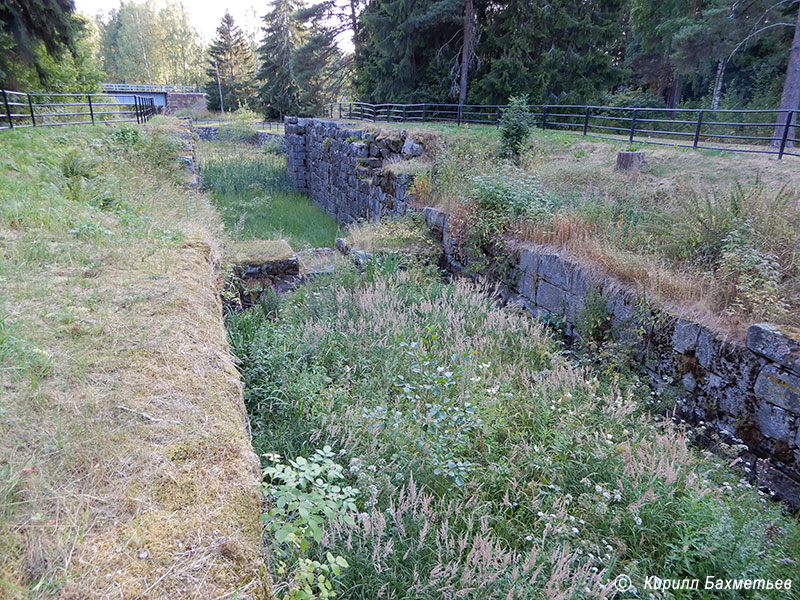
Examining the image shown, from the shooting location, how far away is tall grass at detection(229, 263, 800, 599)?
2539 millimetres

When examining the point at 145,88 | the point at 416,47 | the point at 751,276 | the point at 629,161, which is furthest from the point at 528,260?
the point at 145,88

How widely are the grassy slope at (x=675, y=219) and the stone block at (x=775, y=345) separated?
0.28 meters

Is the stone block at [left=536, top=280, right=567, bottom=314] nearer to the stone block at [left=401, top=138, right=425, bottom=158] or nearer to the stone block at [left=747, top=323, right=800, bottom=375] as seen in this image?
the stone block at [left=747, top=323, right=800, bottom=375]

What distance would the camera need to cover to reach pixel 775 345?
3910mm

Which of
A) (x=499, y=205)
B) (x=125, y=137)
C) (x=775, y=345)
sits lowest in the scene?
(x=775, y=345)

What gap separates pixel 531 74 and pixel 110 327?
20375 millimetres

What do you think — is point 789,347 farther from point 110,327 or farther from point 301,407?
point 110,327

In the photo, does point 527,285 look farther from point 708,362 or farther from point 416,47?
point 416,47

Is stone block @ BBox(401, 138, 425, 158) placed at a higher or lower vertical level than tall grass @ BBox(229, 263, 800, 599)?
higher

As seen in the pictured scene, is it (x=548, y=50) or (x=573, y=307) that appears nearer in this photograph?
(x=573, y=307)

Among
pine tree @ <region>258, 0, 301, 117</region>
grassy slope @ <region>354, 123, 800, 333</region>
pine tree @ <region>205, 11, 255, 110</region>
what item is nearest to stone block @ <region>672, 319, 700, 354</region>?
→ grassy slope @ <region>354, 123, 800, 333</region>

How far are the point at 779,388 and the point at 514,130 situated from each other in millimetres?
9341

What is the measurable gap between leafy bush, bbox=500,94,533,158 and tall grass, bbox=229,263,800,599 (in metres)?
8.01

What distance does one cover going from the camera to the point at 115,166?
8.52 meters
